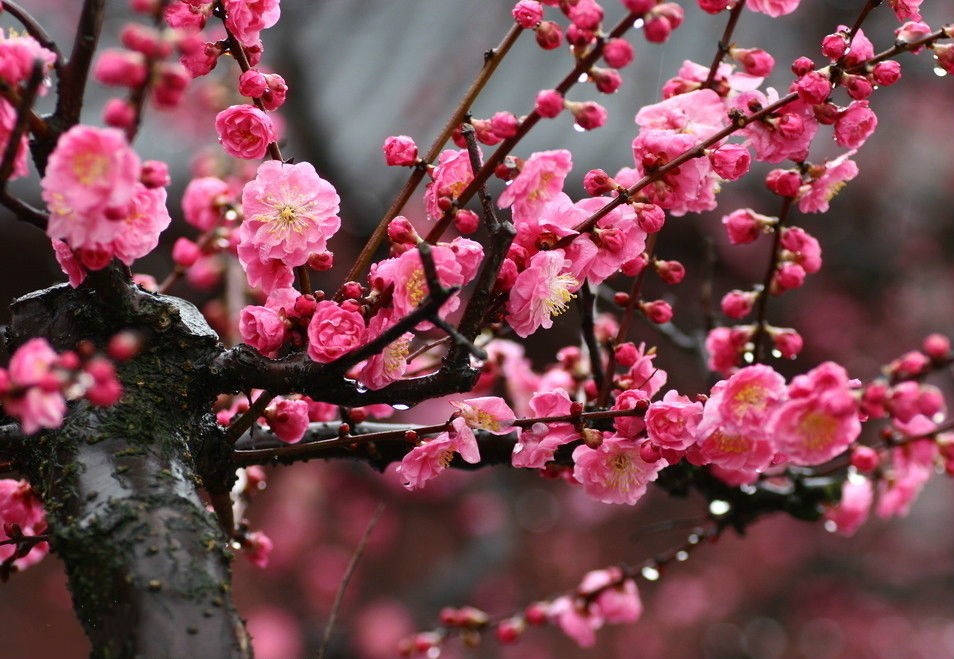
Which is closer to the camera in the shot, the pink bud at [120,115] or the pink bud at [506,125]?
the pink bud at [120,115]

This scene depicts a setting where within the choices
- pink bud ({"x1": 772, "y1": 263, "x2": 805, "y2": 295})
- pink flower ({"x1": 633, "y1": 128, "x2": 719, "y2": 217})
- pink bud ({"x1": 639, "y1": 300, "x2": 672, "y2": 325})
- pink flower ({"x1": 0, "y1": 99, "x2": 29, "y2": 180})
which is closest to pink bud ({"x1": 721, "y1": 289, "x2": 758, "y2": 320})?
pink bud ({"x1": 772, "y1": 263, "x2": 805, "y2": 295})

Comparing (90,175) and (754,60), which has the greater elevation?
(754,60)

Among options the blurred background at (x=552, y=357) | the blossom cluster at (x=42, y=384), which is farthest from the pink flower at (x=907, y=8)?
the blurred background at (x=552, y=357)

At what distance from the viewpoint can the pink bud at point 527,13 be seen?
847mm

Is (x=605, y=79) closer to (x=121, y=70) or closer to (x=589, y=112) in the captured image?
(x=589, y=112)

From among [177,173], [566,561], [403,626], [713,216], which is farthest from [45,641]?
[713,216]

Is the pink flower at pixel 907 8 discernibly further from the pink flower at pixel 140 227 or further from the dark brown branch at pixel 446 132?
the pink flower at pixel 140 227

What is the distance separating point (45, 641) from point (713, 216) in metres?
2.98

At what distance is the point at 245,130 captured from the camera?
0.90 metres

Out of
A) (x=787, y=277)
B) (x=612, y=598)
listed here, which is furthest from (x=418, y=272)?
(x=612, y=598)

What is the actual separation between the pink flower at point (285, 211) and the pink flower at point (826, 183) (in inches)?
20.8

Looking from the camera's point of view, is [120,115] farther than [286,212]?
No

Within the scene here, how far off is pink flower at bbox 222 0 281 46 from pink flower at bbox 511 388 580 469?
1.51 feet

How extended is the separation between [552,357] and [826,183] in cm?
248
